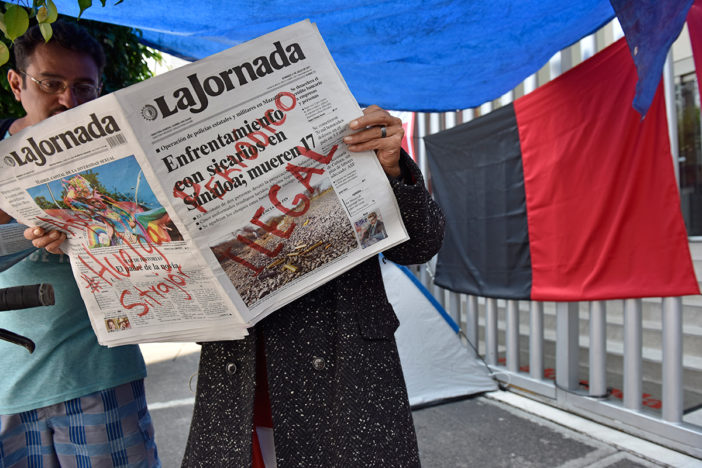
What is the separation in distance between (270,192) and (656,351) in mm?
3493

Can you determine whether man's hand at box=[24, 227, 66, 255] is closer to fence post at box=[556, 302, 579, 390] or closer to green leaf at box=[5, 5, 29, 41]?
green leaf at box=[5, 5, 29, 41]

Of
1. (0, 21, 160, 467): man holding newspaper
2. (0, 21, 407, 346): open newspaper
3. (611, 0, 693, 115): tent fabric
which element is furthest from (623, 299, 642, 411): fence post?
(0, 21, 160, 467): man holding newspaper

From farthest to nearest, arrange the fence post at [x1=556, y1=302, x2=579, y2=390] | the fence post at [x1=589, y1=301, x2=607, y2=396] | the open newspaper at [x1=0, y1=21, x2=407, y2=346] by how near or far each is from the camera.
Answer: the fence post at [x1=556, y1=302, x2=579, y2=390]
the fence post at [x1=589, y1=301, x2=607, y2=396]
the open newspaper at [x1=0, y1=21, x2=407, y2=346]

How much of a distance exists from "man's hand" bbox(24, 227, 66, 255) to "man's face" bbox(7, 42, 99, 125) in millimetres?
339

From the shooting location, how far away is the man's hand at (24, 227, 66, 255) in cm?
105

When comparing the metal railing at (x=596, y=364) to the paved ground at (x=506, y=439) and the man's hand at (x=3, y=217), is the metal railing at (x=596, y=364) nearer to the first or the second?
the paved ground at (x=506, y=439)

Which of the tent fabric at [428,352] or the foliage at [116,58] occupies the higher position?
the foliage at [116,58]

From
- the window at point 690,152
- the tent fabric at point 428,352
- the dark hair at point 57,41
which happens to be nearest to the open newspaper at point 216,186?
the dark hair at point 57,41

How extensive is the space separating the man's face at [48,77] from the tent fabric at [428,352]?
7.43ft

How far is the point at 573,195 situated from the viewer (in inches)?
103

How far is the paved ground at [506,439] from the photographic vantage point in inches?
93.0

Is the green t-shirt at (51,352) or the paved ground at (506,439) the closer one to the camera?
the green t-shirt at (51,352)

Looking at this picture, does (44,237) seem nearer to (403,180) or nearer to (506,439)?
(403,180)

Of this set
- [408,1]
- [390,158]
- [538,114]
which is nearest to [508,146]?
[538,114]
